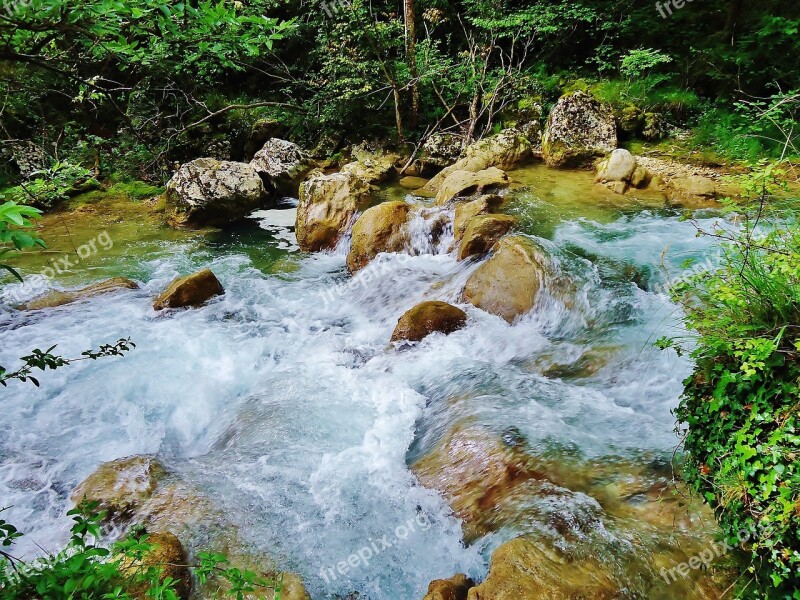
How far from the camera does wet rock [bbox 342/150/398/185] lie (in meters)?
11.5

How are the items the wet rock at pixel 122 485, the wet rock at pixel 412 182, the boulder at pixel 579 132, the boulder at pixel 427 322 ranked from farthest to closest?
the wet rock at pixel 412 182 → the boulder at pixel 579 132 → the boulder at pixel 427 322 → the wet rock at pixel 122 485

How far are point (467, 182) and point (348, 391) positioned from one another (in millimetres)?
5692

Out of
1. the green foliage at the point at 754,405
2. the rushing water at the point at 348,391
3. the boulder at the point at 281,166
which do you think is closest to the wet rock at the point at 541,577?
the rushing water at the point at 348,391

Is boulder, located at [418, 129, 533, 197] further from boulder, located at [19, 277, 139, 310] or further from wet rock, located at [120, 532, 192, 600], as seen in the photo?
wet rock, located at [120, 532, 192, 600]

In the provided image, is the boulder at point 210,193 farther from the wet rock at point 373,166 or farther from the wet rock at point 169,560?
the wet rock at point 169,560

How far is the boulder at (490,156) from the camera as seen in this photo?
10883 millimetres

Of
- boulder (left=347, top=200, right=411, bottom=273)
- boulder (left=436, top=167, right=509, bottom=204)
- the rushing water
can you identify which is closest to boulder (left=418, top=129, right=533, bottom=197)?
boulder (left=436, top=167, right=509, bottom=204)

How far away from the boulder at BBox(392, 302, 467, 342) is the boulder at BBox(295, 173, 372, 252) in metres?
3.81

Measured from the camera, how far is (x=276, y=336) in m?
6.76

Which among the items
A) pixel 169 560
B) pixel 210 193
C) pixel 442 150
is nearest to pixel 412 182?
pixel 442 150

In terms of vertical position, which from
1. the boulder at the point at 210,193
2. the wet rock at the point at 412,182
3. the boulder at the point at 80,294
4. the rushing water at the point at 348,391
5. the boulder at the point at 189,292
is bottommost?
the rushing water at the point at 348,391

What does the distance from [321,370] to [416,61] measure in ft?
32.2

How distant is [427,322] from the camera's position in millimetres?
6078

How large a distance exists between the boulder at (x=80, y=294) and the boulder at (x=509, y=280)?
19.6 feet
